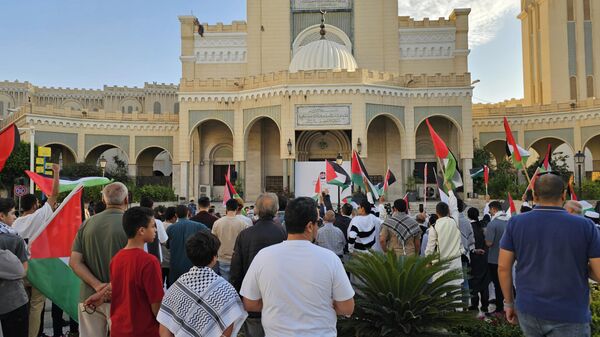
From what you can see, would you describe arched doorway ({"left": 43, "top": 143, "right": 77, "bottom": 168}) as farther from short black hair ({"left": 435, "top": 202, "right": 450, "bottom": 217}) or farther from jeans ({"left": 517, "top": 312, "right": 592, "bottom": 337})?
jeans ({"left": 517, "top": 312, "right": 592, "bottom": 337})

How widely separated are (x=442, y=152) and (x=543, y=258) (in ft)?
21.5

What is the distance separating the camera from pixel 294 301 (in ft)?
10.7

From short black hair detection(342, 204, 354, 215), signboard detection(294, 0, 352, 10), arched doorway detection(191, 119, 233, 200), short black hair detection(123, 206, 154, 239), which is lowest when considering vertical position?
short black hair detection(342, 204, 354, 215)

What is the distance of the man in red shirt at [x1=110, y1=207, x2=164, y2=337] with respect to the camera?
371 cm

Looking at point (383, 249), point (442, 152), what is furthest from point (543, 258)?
point (442, 152)

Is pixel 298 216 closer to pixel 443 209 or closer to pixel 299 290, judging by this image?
pixel 299 290

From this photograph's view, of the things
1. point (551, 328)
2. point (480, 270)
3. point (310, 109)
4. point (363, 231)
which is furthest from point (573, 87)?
point (551, 328)

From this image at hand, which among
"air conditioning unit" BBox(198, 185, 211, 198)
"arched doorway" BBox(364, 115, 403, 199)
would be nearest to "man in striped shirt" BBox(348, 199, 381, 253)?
"arched doorway" BBox(364, 115, 403, 199)

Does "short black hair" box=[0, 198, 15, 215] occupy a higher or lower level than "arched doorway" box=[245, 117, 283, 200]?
lower

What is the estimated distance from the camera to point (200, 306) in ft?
10.8

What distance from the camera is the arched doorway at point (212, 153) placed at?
102 feet

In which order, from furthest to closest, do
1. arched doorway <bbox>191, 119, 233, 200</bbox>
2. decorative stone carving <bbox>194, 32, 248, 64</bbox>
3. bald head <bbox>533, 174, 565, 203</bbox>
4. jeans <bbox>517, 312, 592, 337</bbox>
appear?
1. decorative stone carving <bbox>194, 32, 248, 64</bbox>
2. arched doorway <bbox>191, 119, 233, 200</bbox>
3. bald head <bbox>533, 174, 565, 203</bbox>
4. jeans <bbox>517, 312, 592, 337</bbox>

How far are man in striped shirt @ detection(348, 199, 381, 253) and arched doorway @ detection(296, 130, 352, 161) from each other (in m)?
22.4

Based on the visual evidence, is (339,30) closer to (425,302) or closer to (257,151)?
(257,151)
